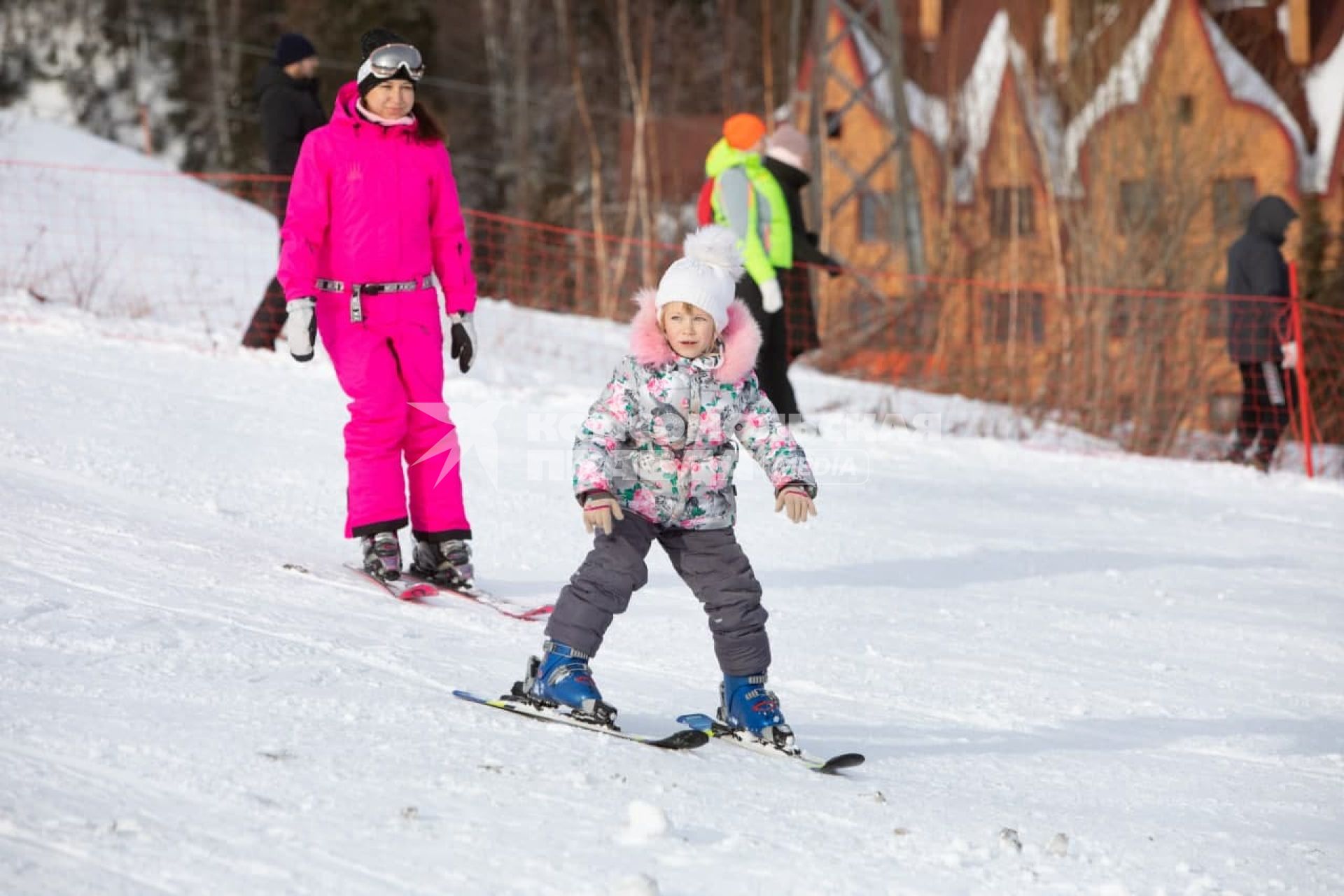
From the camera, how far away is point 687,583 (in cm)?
363

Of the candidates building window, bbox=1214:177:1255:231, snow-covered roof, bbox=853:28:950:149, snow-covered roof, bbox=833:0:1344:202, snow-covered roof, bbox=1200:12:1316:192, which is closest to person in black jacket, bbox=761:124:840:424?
snow-covered roof, bbox=853:28:950:149

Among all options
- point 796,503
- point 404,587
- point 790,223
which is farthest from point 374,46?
point 790,223

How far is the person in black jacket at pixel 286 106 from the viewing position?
8625 mm

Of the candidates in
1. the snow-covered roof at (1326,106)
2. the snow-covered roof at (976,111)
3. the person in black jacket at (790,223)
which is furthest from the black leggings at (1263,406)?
the snow-covered roof at (1326,106)

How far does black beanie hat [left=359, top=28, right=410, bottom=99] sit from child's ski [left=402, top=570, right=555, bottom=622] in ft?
5.02

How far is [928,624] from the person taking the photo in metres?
5.37

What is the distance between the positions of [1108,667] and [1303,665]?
30.0 inches

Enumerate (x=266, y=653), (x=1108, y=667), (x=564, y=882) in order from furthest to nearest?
(x=1108, y=667) → (x=266, y=653) → (x=564, y=882)

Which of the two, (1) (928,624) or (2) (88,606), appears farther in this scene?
(1) (928,624)

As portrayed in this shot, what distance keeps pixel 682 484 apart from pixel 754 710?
540 mm

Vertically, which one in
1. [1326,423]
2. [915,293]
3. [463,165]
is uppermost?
[463,165]

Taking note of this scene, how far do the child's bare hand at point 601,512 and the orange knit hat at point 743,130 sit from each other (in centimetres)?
480

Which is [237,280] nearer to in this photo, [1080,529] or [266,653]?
[1080,529]

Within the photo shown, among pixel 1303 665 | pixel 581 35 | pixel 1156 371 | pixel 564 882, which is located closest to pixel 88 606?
pixel 564 882
